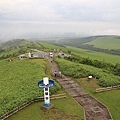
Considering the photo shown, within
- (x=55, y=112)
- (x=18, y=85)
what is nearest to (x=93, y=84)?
(x=55, y=112)

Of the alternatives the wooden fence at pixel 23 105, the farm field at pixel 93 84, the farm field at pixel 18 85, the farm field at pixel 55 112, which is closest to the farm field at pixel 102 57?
the farm field at pixel 93 84

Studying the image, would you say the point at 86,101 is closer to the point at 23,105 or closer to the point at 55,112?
the point at 55,112

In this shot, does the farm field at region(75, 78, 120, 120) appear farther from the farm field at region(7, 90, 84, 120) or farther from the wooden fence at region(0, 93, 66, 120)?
the wooden fence at region(0, 93, 66, 120)

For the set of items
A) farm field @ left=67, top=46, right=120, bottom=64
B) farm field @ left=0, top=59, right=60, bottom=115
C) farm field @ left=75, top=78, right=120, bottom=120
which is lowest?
farm field @ left=67, top=46, right=120, bottom=64

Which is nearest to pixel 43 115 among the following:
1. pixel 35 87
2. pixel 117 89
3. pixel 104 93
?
pixel 35 87

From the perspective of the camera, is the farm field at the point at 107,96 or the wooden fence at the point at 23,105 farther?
the farm field at the point at 107,96

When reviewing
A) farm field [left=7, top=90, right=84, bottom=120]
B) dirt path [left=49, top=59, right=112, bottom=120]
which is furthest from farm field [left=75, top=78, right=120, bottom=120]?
farm field [left=7, top=90, right=84, bottom=120]

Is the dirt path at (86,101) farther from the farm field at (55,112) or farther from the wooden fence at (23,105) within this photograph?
the wooden fence at (23,105)
